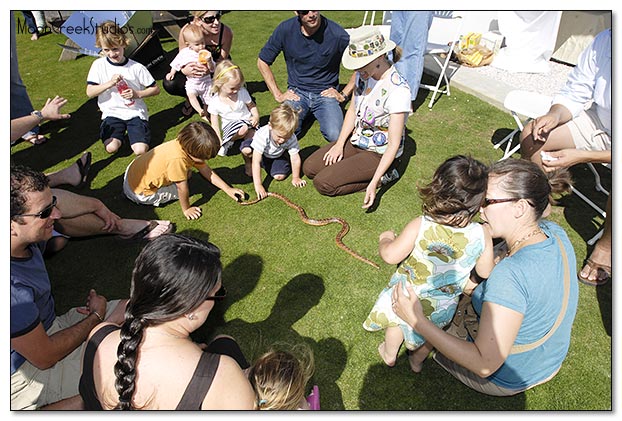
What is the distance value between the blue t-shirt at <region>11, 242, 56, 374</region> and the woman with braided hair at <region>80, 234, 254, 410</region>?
0.53 meters

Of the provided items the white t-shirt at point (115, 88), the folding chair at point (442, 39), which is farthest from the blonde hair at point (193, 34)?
the folding chair at point (442, 39)

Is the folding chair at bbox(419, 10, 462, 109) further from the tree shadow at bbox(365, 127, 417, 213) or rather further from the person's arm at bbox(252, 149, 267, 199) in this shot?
the person's arm at bbox(252, 149, 267, 199)

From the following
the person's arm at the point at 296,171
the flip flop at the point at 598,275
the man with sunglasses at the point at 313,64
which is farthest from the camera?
the man with sunglasses at the point at 313,64

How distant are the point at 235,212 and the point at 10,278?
8.30ft

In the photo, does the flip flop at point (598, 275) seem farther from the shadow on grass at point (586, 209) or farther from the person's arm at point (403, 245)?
the person's arm at point (403, 245)

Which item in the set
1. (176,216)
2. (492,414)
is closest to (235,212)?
(176,216)

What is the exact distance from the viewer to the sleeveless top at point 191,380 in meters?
1.81

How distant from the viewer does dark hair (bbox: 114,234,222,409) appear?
1.88 metres

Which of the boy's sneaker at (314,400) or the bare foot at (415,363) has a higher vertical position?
the boy's sneaker at (314,400)

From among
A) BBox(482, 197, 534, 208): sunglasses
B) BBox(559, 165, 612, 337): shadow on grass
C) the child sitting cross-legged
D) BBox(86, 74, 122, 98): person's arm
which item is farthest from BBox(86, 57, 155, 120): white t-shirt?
BBox(559, 165, 612, 337): shadow on grass

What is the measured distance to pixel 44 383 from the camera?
2582 millimetres

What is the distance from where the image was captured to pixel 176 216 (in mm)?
4602

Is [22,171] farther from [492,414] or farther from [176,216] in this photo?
[492,414]

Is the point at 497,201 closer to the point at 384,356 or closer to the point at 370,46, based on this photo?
the point at 384,356
